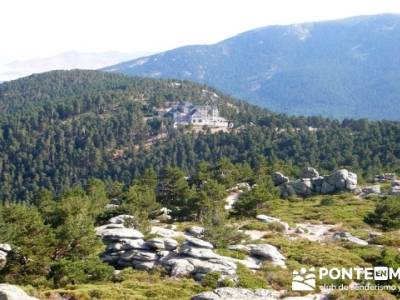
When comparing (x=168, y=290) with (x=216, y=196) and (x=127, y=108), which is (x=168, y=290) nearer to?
(x=216, y=196)

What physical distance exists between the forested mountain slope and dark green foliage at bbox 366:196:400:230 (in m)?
47.7

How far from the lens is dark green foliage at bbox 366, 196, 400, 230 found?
5219 centimetres

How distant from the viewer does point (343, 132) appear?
5674 inches

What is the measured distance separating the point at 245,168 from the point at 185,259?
58759 mm

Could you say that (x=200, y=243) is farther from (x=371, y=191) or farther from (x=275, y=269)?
(x=371, y=191)

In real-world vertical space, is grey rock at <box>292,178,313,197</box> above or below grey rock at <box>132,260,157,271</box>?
below

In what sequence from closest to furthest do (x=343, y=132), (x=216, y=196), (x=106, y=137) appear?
1. (x=216, y=196)
2. (x=343, y=132)
3. (x=106, y=137)

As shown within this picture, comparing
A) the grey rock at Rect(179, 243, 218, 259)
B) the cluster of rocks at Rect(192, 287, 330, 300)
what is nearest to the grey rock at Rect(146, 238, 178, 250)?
the grey rock at Rect(179, 243, 218, 259)

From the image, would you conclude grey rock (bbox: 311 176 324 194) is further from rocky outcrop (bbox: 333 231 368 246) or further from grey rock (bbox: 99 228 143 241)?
grey rock (bbox: 99 228 143 241)

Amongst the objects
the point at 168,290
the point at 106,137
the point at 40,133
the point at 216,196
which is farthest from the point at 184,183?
the point at 40,133

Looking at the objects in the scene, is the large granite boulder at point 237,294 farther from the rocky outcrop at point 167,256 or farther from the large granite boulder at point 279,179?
the large granite boulder at point 279,179

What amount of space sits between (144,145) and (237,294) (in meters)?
150

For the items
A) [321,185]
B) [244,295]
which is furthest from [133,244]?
[321,185]

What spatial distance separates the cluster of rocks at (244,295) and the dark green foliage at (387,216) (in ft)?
90.9
